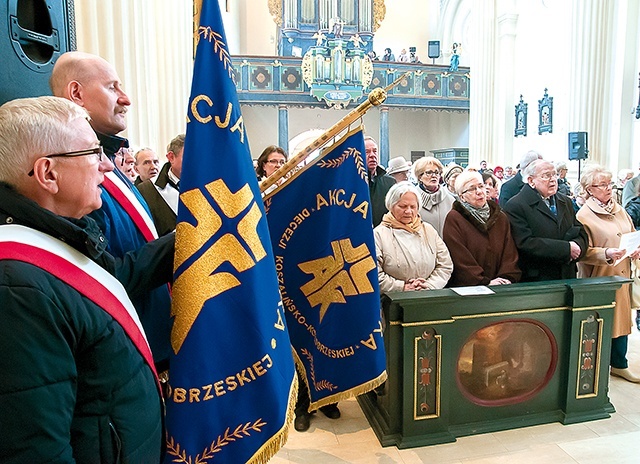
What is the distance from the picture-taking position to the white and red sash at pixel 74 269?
0.95m

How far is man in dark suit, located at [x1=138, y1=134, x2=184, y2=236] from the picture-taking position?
2643 mm

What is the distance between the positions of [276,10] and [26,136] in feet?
58.9

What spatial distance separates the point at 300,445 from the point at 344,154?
1764 millimetres

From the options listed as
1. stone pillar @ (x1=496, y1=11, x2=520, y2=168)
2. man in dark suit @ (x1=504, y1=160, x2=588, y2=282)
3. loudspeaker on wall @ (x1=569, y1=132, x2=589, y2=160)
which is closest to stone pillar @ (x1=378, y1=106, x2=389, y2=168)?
stone pillar @ (x1=496, y1=11, x2=520, y2=168)

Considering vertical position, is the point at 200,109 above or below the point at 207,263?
above

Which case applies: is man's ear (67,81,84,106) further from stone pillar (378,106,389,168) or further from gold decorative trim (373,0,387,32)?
gold decorative trim (373,0,387,32)

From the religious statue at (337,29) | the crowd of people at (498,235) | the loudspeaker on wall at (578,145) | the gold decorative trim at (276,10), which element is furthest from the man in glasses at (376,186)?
the gold decorative trim at (276,10)

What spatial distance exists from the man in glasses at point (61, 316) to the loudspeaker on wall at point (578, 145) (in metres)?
8.37

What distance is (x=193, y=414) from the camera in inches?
51.7

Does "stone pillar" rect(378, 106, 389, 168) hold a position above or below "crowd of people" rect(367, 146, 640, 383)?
above

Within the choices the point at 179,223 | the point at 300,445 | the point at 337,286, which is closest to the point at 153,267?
the point at 179,223

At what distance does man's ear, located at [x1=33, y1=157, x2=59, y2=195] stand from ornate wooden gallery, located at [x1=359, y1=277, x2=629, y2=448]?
195 cm

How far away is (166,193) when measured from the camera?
272 cm

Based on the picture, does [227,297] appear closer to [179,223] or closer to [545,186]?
[179,223]
